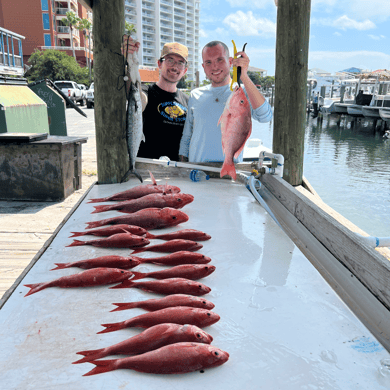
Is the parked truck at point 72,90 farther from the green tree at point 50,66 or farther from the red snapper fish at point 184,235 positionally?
the red snapper fish at point 184,235

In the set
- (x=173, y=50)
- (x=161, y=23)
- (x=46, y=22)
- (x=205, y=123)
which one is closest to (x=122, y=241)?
(x=205, y=123)

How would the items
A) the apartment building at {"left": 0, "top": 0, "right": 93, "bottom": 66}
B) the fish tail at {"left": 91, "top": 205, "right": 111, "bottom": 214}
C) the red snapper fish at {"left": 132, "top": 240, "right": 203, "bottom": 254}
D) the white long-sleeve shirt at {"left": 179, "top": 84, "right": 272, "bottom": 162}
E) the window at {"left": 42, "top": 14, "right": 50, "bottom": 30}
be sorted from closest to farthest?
the red snapper fish at {"left": 132, "top": 240, "right": 203, "bottom": 254}, the fish tail at {"left": 91, "top": 205, "right": 111, "bottom": 214}, the white long-sleeve shirt at {"left": 179, "top": 84, "right": 272, "bottom": 162}, the apartment building at {"left": 0, "top": 0, "right": 93, "bottom": 66}, the window at {"left": 42, "top": 14, "right": 50, "bottom": 30}

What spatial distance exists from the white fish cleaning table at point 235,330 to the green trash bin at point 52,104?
8864 millimetres

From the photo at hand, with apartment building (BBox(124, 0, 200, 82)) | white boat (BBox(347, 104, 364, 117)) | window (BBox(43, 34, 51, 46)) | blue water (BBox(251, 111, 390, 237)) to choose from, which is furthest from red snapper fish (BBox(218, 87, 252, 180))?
apartment building (BBox(124, 0, 200, 82))

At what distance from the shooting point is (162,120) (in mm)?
4582

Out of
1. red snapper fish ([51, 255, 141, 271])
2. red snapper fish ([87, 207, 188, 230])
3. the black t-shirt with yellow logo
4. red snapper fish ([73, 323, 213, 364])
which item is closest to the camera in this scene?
red snapper fish ([73, 323, 213, 364])

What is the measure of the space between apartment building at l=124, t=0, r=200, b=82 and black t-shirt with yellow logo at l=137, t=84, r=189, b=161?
128m

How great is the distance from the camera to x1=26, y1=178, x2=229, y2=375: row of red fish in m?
1.37

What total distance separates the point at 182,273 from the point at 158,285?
177 mm

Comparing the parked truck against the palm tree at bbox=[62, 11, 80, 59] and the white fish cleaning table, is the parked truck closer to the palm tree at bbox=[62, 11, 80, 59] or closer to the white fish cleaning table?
the white fish cleaning table

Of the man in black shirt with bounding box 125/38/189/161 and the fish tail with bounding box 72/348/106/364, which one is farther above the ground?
the man in black shirt with bounding box 125/38/189/161

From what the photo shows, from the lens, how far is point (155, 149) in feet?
15.6

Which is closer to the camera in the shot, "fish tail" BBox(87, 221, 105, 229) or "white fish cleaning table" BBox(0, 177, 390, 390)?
"white fish cleaning table" BBox(0, 177, 390, 390)

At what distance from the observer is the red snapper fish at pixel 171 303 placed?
1707 millimetres
